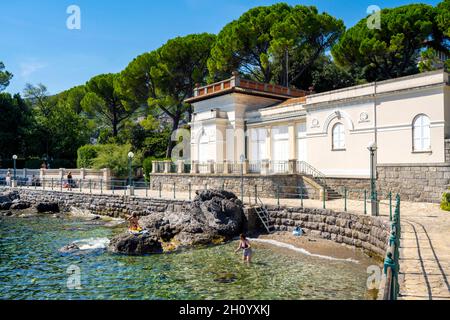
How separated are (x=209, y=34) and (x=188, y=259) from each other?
1253 inches

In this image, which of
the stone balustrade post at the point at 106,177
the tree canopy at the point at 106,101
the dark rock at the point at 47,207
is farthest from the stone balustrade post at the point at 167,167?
the tree canopy at the point at 106,101

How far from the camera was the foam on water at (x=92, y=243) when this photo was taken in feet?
47.9

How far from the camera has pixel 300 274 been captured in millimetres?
10531

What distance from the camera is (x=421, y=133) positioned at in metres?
17.9

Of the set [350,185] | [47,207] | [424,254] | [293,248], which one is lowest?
[293,248]

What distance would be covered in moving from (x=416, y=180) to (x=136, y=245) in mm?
12918

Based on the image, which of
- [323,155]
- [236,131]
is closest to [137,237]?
[323,155]

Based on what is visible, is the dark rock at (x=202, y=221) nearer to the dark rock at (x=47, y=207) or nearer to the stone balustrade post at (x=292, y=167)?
the stone balustrade post at (x=292, y=167)

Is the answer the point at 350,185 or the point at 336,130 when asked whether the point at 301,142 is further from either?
the point at 350,185

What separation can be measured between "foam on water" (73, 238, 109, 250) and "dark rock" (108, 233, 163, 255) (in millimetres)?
890

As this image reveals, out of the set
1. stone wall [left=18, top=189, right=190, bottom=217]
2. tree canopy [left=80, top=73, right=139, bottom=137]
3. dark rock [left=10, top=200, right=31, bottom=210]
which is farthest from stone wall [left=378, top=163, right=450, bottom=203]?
tree canopy [left=80, top=73, right=139, bottom=137]

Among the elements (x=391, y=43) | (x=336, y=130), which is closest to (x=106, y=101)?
(x=391, y=43)

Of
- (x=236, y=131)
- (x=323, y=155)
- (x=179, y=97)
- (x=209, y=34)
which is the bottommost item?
(x=323, y=155)
